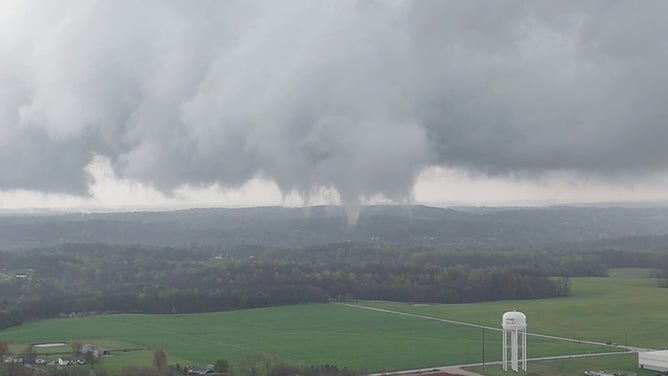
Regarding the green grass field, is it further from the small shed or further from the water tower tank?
the water tower tank

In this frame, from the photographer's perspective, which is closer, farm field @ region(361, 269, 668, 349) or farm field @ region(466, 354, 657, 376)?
farm field @ region(466, 354, 657, 376)

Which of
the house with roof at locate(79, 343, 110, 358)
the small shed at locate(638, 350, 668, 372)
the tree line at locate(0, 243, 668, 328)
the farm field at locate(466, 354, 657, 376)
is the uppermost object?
the tree line at locate(0, 243, 668, 328)

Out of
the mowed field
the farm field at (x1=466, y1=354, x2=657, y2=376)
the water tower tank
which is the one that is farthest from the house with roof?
the water tower tank

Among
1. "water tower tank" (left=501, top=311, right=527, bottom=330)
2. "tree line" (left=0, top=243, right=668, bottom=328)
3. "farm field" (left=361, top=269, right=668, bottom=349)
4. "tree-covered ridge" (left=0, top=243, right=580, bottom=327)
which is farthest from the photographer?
"tree line" (left=0, top=243, right=668, bottom=328)

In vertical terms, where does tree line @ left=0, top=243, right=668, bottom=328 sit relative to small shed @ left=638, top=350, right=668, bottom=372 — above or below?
above

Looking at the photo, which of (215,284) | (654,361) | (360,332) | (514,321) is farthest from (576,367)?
(215,284)

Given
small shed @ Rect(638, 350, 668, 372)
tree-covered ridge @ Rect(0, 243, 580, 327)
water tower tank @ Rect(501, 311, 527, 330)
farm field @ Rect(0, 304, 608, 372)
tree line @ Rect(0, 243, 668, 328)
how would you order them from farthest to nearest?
tree line @ Rect(0, 243, 668, 328)
tree-covered ridge @ Rect(0, 243, 580, 327)
farm field @ Rect(0, 304, 608, 372)
water tower tank @ Rect(501, 311, 527, 330)
small shed @ Rect(638, 350, 668, 372)
